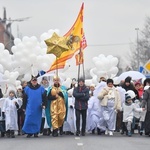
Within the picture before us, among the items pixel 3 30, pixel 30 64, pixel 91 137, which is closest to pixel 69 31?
pixel 30 64

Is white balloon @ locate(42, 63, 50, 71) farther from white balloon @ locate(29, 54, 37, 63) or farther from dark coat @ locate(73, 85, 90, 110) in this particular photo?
dark coat @ locate(73, 85, 90, 110)

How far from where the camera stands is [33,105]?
21406 millimetres

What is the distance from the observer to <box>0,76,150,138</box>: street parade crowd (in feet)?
70.1

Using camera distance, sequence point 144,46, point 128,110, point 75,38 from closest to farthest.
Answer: point 128,110 → point 75,38 → point 144,46

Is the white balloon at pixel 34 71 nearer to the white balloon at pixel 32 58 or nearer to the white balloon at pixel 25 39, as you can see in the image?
the white balloon at pixel 32 58

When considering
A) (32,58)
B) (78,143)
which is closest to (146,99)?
(78,143)

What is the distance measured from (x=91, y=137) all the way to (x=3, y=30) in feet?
296

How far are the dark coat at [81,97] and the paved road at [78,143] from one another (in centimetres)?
97

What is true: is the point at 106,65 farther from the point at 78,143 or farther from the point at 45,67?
the point at 78,143

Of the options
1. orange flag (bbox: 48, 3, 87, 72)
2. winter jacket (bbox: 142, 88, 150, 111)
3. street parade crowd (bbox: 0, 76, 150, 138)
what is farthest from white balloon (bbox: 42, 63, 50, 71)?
winter jacket (bbox: 142, 88, 150, 111)

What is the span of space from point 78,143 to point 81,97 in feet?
10.00

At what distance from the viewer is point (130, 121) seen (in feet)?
71.5

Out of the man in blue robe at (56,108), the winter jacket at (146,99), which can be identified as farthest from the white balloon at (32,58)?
the winter jacket at (146,99)

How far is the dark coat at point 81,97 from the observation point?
70.1 feet
